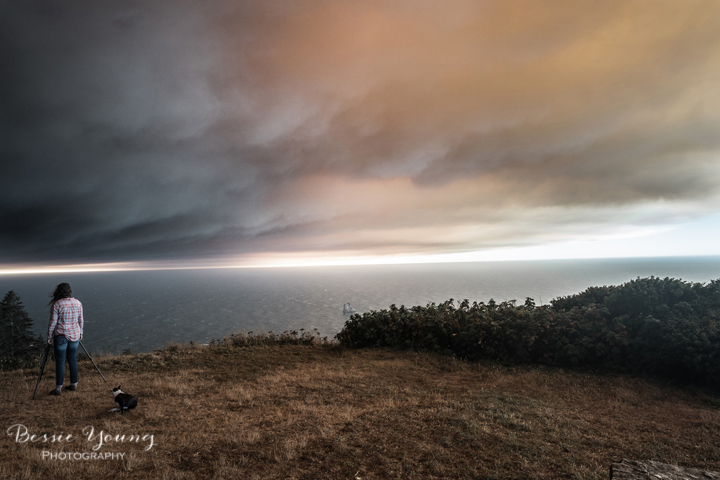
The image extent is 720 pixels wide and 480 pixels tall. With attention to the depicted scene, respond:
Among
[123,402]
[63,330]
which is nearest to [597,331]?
[123,402]

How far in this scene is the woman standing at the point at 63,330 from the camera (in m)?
8.10

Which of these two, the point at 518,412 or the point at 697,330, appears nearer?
the point at 518,412

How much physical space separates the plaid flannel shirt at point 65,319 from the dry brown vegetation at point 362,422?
5.17 ft

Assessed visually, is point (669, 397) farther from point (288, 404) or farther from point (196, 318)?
point (196, 318)

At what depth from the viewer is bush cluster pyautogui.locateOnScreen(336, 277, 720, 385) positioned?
9.55 meters

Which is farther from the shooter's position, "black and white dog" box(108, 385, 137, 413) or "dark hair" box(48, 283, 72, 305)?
"dark hair" box(48, 283, 72, 305)

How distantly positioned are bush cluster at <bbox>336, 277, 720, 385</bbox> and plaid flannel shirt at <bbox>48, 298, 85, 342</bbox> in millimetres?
10681

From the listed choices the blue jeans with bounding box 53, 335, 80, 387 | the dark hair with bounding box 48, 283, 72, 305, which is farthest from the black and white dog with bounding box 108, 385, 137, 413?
the dark hair with bounding box 48, 283, 72, 305

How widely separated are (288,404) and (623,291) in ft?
42.7

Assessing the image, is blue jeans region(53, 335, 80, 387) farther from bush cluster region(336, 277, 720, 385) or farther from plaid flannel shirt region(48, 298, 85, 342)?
bush cluster region(336, 277, 720, 385)

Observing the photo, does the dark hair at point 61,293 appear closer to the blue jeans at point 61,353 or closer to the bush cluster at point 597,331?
the blue jeans at point 61,353

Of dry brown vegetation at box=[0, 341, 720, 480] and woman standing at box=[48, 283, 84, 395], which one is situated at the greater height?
woman standing at box=[48, 283, 84, 395]

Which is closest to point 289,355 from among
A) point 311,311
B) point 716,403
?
point 716,403

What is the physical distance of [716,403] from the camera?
8250 mm
